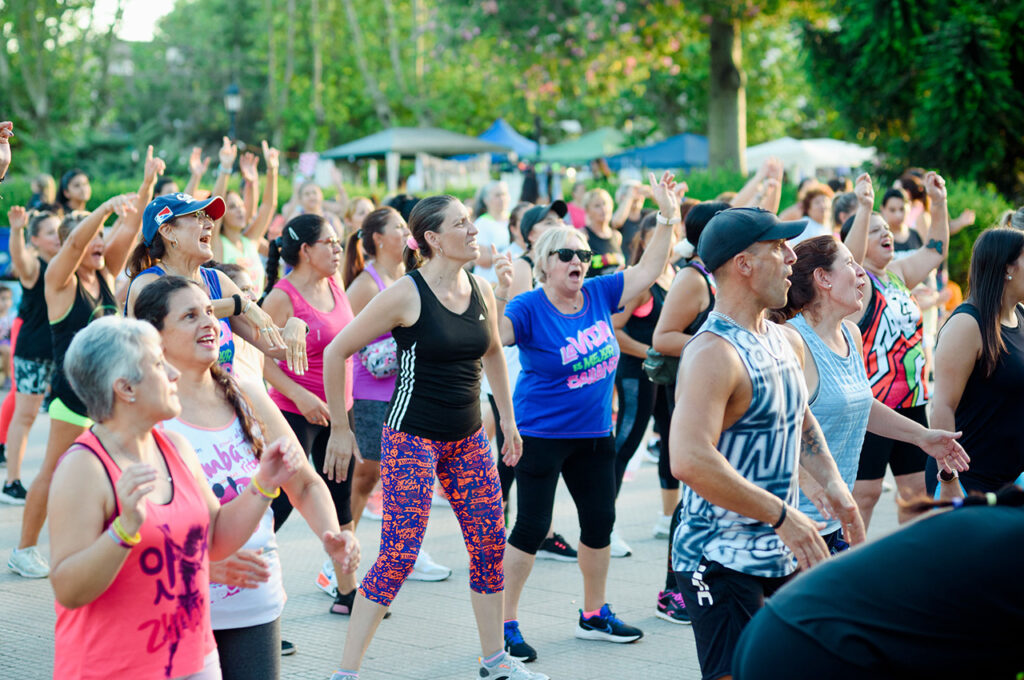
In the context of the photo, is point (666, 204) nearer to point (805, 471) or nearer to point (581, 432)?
point (581, 432)

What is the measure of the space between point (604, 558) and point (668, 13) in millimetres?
17186

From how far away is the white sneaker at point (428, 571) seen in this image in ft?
21.5

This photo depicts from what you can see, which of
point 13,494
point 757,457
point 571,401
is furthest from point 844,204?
point 13,494

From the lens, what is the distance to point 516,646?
527cm

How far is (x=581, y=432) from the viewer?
213 inches

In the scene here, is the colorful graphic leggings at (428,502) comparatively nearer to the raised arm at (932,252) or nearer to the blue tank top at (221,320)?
the blue tank top at (221,320)

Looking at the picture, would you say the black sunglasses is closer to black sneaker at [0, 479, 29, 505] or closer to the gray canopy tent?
black sneaker at [0, 479, 29, 505]

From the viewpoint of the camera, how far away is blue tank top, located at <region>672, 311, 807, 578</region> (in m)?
3.35

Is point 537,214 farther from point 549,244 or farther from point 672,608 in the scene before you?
point 672,608

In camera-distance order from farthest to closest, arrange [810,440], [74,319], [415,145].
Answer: [415,145] < [74,319] < [810,440]

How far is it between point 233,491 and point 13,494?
5501 mm

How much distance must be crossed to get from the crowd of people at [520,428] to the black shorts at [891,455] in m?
0.02

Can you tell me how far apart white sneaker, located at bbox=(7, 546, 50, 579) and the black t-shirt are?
5.30 m

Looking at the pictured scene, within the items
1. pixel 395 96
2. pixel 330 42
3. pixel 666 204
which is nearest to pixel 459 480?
pixel 666 204
